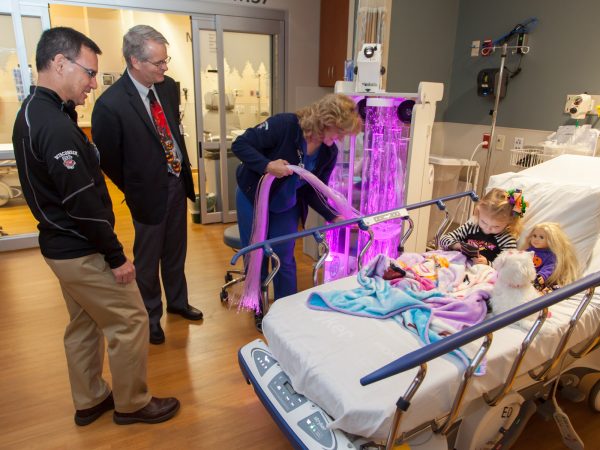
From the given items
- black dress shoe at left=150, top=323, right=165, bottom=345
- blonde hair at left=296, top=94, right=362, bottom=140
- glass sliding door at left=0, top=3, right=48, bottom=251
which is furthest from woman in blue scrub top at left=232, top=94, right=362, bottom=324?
glass sliding door at left=0, top=3, right=48, bottom=251

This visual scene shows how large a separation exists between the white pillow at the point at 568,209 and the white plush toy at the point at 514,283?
687 mm

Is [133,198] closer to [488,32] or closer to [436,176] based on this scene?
[436,176]

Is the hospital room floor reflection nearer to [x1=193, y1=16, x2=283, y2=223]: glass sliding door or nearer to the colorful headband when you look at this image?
the colorful headband

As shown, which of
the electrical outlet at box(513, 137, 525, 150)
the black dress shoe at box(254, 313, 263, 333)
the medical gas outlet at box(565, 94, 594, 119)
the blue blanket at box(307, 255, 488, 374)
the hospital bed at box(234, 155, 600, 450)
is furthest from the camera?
the electrical outlet at box(513, 137, 525, 150)

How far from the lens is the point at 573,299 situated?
191 cm

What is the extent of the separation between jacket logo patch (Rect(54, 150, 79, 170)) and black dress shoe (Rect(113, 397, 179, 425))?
3.83 feet

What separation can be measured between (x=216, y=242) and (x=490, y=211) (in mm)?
2806

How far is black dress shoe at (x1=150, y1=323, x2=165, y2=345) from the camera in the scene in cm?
260

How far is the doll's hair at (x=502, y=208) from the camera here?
225 cm

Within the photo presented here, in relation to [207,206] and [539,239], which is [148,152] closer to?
[539,239]

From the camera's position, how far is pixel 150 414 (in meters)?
1.98

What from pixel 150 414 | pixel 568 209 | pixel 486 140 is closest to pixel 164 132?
pixel 150 414

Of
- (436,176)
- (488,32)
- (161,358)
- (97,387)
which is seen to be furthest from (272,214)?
(488,32)

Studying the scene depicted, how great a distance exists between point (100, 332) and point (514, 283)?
1.77 meters
